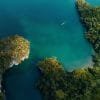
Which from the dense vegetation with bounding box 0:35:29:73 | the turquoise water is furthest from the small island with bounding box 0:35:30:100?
the turquoise water

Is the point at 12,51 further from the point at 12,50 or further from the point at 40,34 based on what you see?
the point at 40,34


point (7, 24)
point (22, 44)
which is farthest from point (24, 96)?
point (7, 24)

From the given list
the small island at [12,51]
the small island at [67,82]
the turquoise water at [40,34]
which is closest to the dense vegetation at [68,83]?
the small island at [67,82]

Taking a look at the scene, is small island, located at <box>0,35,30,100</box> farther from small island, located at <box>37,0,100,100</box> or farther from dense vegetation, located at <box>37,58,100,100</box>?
dense vegetation, located at <box>37,58,100,100</box>

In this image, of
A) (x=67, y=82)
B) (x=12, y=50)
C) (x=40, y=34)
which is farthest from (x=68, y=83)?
(x=40, y=34)

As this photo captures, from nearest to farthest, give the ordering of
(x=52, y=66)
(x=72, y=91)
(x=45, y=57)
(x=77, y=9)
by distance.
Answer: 1. (x=72, y=91)
2. (x=52, y=66)
3. (x=45, y=57)
4. (x=77, y=9)

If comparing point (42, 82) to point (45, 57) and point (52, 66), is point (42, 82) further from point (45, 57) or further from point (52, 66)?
point (45, 57)
